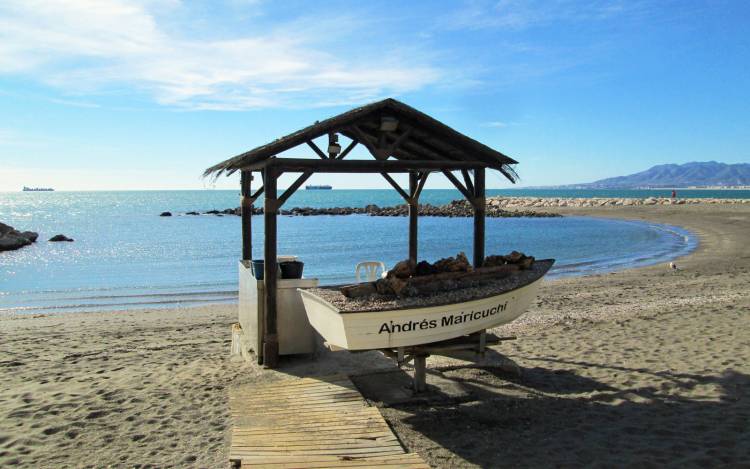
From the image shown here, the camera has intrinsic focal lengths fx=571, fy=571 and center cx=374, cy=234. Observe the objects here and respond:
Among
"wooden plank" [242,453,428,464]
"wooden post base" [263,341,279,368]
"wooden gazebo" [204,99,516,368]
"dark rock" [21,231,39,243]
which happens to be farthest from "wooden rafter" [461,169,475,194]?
"dark rock" [21,231,39,243]

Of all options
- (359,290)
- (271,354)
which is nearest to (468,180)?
(359,290)

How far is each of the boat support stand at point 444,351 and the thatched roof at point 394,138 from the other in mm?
2527

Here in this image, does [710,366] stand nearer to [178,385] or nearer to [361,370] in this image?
[361,370]

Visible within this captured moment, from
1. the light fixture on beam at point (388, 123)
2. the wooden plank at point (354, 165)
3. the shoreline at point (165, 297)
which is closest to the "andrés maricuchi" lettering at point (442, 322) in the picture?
the wooden plank at point (354, 165)

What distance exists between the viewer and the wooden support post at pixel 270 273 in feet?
23.7

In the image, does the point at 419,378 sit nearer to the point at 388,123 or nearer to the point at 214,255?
the point at 388,123

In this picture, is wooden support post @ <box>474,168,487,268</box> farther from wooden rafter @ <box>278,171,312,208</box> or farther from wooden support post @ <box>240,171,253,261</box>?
wooden support post @ <box>240,171,253,261</box>

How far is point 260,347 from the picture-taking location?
761cm

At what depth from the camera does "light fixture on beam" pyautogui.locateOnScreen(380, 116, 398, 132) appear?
24.7ft

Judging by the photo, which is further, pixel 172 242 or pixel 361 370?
pixel 172 242

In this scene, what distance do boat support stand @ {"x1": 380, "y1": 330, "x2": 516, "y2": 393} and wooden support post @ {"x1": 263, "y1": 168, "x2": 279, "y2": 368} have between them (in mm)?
1735

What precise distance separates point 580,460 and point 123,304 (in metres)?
14.9

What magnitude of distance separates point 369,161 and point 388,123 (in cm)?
56

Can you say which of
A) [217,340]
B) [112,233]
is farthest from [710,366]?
[112,233]
